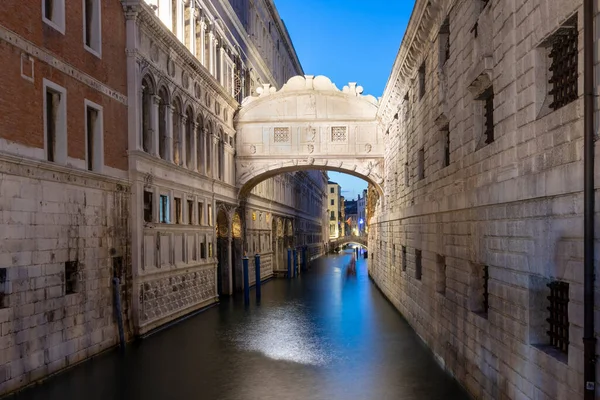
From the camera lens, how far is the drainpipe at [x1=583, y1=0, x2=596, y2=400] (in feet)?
18.9

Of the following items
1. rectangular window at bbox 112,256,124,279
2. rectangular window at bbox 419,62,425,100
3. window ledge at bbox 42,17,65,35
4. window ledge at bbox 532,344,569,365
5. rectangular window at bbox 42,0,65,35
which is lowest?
window ledge at bbox 532,344,569,365

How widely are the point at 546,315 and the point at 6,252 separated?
8579 mm

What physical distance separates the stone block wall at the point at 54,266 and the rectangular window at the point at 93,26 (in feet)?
10.1

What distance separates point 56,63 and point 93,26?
7.99 ft

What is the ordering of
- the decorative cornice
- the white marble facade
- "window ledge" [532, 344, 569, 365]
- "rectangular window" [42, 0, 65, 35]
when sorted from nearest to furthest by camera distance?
"window ledge" [532, 344, 569, 365], "rectangular window" [42, 0, 65, 35], the white marble facade, the decorative cornice

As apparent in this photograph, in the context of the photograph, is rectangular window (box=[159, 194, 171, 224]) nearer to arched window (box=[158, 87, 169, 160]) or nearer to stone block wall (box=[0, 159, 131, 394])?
arched window (box=[158, 87, 169, 160])

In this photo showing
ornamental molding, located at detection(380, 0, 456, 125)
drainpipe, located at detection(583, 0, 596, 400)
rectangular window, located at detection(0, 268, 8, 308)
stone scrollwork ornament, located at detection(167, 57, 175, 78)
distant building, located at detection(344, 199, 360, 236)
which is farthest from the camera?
distant building, located at detection(344, 199, 360, 236)

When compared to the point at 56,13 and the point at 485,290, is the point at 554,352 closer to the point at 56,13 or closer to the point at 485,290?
the point at 485,290

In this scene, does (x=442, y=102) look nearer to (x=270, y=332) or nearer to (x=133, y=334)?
(x=270, y=332)

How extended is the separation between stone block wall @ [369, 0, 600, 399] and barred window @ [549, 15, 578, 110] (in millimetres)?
110

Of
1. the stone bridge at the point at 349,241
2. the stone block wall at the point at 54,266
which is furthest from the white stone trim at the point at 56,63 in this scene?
the stone bridge at the point at 349,241

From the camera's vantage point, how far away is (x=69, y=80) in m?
12.8

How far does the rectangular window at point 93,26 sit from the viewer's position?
557 inches

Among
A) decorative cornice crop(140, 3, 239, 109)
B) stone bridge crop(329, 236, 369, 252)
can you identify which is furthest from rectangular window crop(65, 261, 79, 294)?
stone bridge crop(329, 236, 369, 252)
